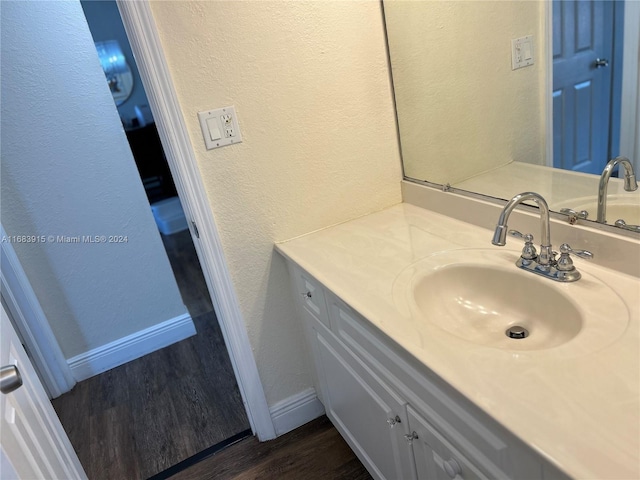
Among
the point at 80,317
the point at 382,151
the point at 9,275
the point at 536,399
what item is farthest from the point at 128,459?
the point at 536,399

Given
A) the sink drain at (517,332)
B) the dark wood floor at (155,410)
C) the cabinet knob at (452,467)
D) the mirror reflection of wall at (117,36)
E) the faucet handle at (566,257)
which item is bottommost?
the dark wood floor at (155,410)

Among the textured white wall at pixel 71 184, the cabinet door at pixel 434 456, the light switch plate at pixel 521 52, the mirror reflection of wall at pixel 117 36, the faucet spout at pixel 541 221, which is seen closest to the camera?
the cabinet door at pixel 434 456

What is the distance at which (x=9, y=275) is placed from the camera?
2.16 m

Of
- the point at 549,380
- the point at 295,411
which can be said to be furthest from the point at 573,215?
the point at 295,411

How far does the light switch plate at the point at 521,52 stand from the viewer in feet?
4.25

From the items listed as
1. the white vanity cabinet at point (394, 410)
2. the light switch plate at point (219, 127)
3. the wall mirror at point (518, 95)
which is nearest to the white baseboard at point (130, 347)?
the white vanity cabinet at point (394, 410)

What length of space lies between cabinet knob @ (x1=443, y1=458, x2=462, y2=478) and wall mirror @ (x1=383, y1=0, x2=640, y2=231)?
668 millimetres

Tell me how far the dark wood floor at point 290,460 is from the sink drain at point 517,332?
0.81 meters

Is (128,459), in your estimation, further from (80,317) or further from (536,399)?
(536,399)

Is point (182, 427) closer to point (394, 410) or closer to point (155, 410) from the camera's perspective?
point (155, 410)

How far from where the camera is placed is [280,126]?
61.4 inches

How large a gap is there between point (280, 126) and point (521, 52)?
752 millimetres

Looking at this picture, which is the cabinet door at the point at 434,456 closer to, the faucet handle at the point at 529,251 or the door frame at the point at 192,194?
the faucet handle at the point at 529,251

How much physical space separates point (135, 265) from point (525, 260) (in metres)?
1.94
